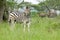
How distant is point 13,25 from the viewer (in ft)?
48.1

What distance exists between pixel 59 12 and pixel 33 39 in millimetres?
32623

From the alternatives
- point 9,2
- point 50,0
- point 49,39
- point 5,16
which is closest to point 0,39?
point 49,39

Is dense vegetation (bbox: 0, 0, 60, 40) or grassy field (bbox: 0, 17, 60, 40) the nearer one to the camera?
grassy field (bbox: 0, 17, 60, 40)

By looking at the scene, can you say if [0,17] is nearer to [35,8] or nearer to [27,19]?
[27,19]

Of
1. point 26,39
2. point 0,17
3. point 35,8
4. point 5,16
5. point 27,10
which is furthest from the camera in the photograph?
point 35,8

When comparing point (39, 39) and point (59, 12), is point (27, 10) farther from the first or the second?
point (59, 12)

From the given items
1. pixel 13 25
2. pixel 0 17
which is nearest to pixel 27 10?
pixel 13 25

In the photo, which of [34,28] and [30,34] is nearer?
[30,34]

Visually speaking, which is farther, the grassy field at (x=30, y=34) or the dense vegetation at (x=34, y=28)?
the dense vegetation at (x=34, y=28)

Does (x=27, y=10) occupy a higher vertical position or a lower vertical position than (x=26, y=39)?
higher

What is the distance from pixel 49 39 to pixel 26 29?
3123mm

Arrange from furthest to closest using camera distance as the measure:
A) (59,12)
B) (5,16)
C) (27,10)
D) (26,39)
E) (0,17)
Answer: (59,12), (5,16), (0,17), (27,10), (26,39)

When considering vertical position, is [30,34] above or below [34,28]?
above

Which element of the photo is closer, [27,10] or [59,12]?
[27,10]
